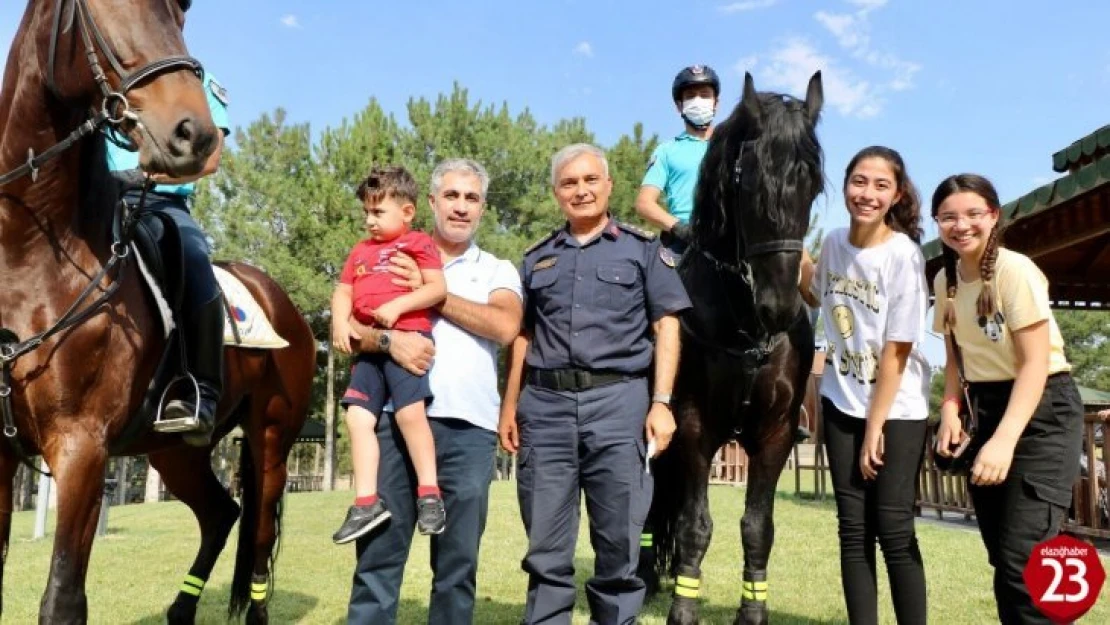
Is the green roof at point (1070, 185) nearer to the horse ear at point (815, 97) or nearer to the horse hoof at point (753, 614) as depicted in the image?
the horse ear at point (815, 97)

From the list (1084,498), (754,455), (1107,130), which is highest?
(1107,130)

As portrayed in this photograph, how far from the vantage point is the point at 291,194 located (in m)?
32.0

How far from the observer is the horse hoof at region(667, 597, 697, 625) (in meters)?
4.30

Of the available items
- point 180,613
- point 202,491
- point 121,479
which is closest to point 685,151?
point 202,491

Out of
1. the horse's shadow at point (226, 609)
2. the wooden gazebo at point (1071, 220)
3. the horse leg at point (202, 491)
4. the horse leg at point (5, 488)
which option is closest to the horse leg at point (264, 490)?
the horse leg at point (202, 491)

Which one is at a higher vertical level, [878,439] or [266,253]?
[266,253]

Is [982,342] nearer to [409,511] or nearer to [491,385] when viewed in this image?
[491,385]

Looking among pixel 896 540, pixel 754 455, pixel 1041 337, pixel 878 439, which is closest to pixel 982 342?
pixel 1041 337

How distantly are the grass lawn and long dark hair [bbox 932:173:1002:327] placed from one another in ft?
9.09

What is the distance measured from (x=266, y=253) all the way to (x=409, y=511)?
28.9 meters

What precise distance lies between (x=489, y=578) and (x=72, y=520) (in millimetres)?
4895

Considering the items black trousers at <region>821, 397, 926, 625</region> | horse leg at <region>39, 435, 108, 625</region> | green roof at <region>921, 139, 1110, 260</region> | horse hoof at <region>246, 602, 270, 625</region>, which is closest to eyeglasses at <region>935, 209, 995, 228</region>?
black trousers at <region>821, 397, 926, 625</region>

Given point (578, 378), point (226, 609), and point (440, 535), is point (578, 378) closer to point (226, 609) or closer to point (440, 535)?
point (440, 535)

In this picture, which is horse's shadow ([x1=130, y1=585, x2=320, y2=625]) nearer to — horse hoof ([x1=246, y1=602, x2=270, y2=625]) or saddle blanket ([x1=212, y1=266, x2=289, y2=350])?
horse hoof ([x1=246, y1=602, x2=270, y2=625])
